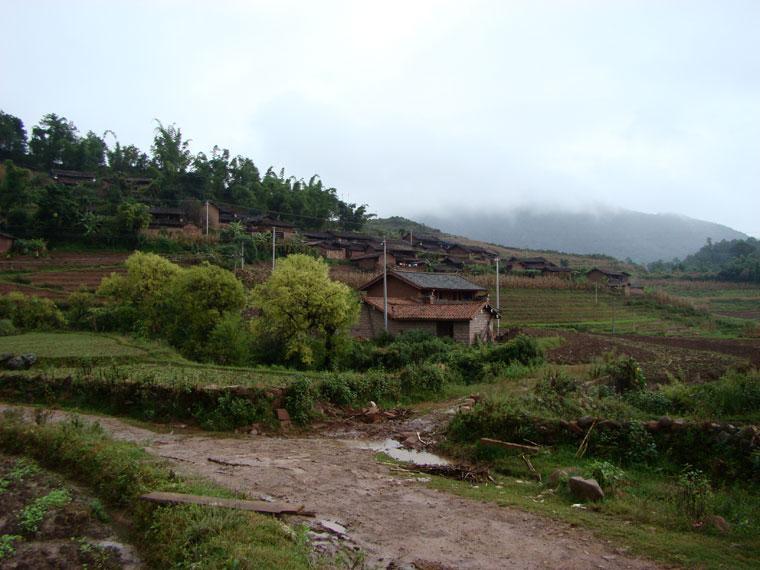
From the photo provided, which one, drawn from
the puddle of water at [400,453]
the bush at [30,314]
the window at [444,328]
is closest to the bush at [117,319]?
the bush at [30,314]

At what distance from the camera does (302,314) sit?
78.3 ft

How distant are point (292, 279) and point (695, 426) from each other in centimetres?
1736

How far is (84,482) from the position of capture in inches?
337

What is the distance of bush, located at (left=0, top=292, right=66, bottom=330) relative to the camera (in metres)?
29.0

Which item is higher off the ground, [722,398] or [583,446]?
[722,398]

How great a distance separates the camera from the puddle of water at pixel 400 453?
11.9 meters

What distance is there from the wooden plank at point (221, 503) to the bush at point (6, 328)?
23.8 m

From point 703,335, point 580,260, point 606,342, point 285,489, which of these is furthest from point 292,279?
point 580,260

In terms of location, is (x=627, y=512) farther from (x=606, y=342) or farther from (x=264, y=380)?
(x=606, y=342)

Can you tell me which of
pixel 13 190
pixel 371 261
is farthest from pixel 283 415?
pixel 13 190

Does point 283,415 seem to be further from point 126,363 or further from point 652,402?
point 652,402

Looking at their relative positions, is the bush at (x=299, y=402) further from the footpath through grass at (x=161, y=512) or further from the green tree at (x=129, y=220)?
the green tree at (x=129, y=220)

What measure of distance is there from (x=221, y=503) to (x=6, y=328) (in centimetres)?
2513

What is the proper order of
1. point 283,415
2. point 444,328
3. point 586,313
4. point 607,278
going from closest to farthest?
point 283,415 < point 444,328 < point 586,313 < point 607,278
